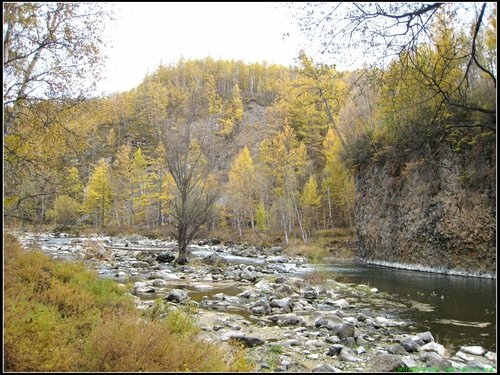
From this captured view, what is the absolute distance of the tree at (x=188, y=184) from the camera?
781 inches

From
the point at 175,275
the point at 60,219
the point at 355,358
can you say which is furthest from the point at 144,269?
the point at 60,219

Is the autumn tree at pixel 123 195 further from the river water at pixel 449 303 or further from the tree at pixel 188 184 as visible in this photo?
the river water at pixel 449 303

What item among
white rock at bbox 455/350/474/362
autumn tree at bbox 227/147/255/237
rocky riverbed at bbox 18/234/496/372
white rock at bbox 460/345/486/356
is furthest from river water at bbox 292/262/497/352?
autumn tree at bbox 227/147/255/237

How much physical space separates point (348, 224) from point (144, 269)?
3613 centimetres

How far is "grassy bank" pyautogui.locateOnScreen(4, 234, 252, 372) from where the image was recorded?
4242 mm

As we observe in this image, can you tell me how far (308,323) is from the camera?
9.41 m

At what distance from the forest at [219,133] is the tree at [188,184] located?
0.08 metres

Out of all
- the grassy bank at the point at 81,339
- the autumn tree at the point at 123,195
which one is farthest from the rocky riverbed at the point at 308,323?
the autumn tree at the point at 123,195

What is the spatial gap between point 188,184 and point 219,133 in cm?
721

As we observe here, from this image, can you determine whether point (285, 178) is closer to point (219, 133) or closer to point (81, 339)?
point (219, 133)

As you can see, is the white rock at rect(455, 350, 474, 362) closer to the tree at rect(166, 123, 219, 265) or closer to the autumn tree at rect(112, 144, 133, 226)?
the tree at rect(166, 123, 219, 265)

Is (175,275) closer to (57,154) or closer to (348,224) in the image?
(57,154)

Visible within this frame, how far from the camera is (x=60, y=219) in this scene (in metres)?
59.9

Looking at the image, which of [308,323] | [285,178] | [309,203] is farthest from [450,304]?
[285,178]
